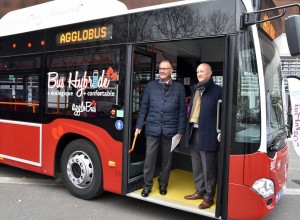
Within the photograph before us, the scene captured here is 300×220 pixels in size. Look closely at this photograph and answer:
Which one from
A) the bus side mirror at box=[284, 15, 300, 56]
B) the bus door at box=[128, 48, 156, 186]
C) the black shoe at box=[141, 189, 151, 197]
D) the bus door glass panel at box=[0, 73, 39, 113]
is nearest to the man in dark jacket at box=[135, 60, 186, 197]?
the black shoe at box=[141, 189, 151, 197]

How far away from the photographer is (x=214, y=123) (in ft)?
12.5

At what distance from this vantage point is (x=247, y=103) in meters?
3.41

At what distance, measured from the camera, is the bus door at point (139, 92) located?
4441 millimetres

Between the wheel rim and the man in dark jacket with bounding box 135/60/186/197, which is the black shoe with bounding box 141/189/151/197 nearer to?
the man in dark jacket with bounding box 135/60/186/197

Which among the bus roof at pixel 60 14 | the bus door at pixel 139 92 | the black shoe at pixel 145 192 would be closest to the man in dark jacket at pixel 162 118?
the black shoe at pixel 145 192

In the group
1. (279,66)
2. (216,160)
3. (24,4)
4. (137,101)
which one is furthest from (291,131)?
(24,4)

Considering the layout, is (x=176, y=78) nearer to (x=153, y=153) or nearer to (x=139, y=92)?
(x=139, y=92)

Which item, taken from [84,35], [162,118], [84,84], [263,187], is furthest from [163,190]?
[84,35]

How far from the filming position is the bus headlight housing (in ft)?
11.2

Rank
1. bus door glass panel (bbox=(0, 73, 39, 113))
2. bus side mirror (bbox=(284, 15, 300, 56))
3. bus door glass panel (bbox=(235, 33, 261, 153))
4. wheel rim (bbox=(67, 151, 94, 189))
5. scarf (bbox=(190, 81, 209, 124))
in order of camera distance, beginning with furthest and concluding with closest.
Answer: bus door glass panel (bbox=(0, 73, 39, 113)), wheel rim (bbox=(67, 151, 94, 189)), scarf (bbox=(190, 81, 209, 124)), bus door glass panel (bbox=(235, 33, 261, 153)), bus side mirror (bbox=(284, 15, 300, 56))

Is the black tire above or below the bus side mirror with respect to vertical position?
below

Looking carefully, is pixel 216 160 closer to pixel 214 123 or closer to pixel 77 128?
pixel 214 123

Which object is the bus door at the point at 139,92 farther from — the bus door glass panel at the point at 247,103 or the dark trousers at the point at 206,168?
the bus door glass panel at the point at 247,103

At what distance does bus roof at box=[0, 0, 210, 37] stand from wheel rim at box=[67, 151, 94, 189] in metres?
1.88
